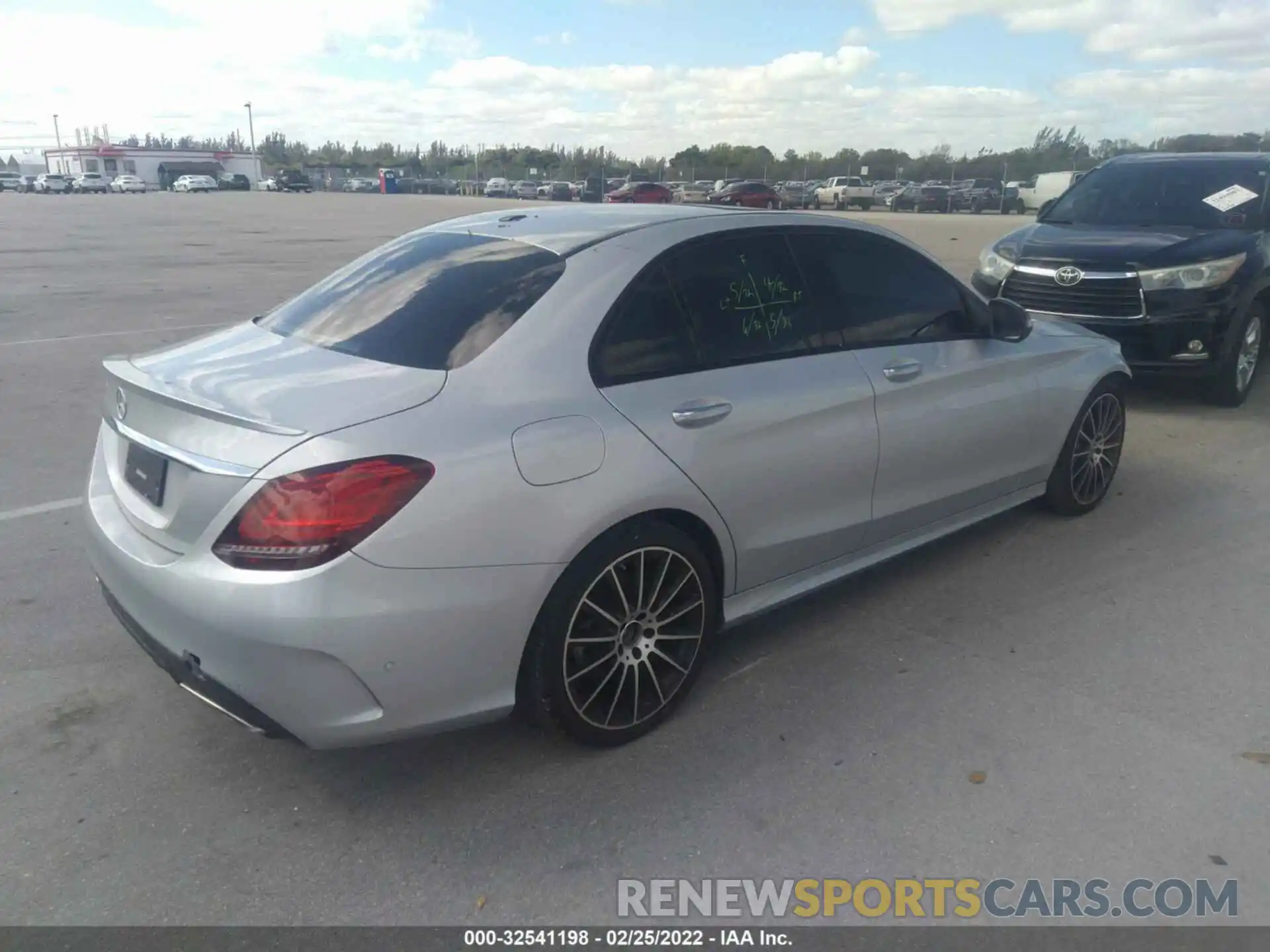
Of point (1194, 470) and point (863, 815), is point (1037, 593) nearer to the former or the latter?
point (863, 815)

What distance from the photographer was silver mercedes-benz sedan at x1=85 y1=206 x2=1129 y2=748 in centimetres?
264

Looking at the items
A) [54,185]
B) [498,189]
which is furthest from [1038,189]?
[54,185]

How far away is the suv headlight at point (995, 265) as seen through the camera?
8070mm

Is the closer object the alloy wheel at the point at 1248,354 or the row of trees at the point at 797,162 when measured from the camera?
the alloy wheel at the point at 1248,354

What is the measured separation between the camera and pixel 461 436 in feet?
9.16

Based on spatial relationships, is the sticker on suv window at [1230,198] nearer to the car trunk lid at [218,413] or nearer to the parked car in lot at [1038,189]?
the car trunk lid at [218,413]

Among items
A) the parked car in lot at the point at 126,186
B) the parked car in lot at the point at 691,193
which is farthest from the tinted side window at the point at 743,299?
the parked car in lot at the point at 126,186

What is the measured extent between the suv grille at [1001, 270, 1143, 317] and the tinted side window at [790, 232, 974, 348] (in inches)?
138

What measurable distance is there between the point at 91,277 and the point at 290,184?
77.0 metres

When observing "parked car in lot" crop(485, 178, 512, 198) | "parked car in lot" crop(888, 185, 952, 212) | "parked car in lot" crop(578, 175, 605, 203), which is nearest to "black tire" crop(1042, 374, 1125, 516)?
"parked car in lot" crop(888, 185, 952, 212)

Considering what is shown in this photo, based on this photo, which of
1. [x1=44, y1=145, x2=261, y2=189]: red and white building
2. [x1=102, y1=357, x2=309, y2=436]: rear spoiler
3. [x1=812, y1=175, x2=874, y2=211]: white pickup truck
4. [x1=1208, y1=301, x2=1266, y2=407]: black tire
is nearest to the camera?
[x1=102, y1=357, x2=309, y2=436]: rear spoiler

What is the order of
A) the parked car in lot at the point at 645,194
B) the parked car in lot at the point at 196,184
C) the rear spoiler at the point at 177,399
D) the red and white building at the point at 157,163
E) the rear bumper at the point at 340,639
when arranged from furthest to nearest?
the red and white building at the point at 157,163, the parked car in lot at the point at 196,184, the parked car in lot at the point at 645,194, the rear spoiler at the point at 177,399, the rear bumper at the point at 340,639

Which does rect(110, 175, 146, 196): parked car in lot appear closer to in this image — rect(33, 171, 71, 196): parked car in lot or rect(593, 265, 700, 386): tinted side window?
rect(33, 171, 71, 196): parked car in lot

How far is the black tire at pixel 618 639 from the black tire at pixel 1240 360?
5870 millimetres
